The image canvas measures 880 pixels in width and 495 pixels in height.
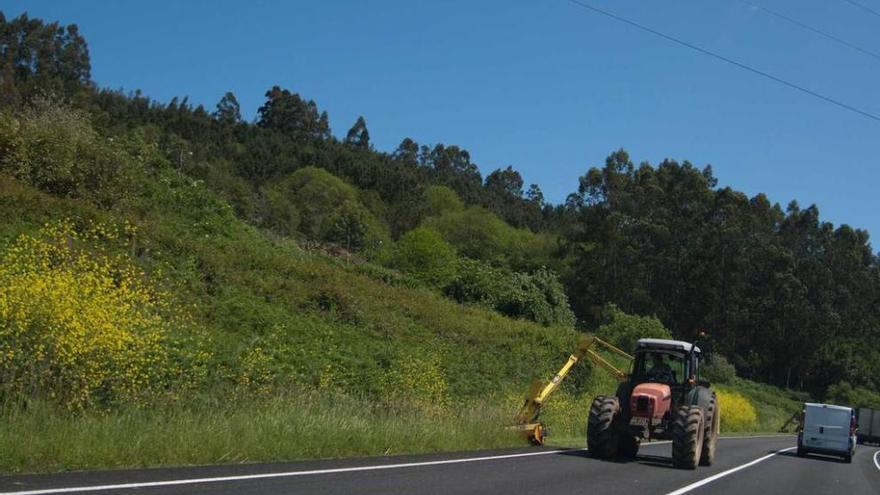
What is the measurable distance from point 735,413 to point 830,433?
88.1 feet

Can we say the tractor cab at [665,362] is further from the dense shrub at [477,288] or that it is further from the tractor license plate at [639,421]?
the dense shrub at [477,288]

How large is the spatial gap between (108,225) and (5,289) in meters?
15.6

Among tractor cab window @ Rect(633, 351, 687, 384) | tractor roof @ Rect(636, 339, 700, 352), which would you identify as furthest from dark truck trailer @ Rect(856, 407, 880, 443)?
tractor roof @ Rect(636, 339, 700, 352)

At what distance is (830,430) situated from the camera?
109 ft

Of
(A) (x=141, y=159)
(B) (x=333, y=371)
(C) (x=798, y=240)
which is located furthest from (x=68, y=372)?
(C) (x=798, y=240)

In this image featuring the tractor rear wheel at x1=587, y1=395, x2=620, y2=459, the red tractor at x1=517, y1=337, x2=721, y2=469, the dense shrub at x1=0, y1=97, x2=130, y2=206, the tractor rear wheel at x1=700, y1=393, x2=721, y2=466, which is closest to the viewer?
the red tractor at x1=517, y1=337, x2=721, y2=469

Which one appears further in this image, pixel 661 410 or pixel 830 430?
pixel 830 430

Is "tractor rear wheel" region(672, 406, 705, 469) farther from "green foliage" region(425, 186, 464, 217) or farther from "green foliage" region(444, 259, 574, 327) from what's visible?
"green foliage" region(425, 186, 464, 217)

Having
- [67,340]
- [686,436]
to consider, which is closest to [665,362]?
[686,436]

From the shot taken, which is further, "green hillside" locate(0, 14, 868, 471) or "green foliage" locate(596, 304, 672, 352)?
"green foliage" locate(596, 304, 672, 352)

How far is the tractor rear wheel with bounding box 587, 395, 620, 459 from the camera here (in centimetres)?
1925

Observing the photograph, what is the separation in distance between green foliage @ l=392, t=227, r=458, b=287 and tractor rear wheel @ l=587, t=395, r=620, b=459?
121 ft

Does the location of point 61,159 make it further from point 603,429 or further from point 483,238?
point 483,238

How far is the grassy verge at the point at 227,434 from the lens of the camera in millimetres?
11094
